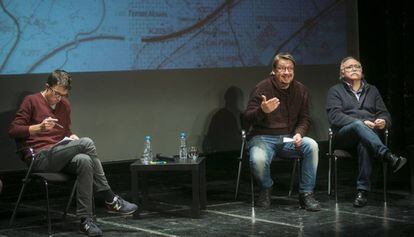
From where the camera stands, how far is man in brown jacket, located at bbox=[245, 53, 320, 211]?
203 inches

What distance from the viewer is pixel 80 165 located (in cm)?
448

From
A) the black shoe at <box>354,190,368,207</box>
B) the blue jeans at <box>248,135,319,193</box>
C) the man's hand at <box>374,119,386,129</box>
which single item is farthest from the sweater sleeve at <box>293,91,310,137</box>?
the black shoe at <box>354,190,368,207</box>

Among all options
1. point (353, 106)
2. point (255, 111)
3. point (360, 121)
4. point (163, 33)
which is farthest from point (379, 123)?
point (163, 33)

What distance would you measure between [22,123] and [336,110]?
92.0 inches

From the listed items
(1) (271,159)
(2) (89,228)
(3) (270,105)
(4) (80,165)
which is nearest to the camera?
(2) (89,228)

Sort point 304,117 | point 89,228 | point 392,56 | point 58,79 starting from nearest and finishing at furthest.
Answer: point 89,228, point 58,79, point 304,117, point 392,56

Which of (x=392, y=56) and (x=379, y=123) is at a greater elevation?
(x=392, y=56)

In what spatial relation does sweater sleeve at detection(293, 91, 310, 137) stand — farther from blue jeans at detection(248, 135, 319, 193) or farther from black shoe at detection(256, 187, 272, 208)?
black shoe at detection(256, 187, 272, 208)

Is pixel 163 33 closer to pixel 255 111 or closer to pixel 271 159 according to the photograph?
pixel 255 111

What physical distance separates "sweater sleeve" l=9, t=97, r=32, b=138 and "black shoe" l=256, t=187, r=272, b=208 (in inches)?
67.8

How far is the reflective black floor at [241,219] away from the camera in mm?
4430

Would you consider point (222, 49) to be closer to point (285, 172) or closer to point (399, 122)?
point (285, 172)

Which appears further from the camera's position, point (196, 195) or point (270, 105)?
point (270, 105)

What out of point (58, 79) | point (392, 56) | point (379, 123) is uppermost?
point (392, 56)
